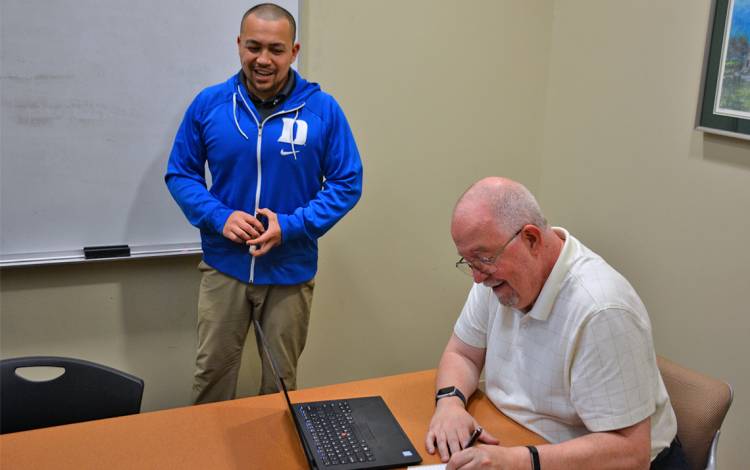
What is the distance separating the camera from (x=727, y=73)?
258 centimetres

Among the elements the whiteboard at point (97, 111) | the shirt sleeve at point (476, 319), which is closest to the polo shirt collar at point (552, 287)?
the shirt sleeve at point (476, 319)

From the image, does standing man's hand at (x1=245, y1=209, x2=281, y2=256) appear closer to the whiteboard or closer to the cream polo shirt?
the whiteboard

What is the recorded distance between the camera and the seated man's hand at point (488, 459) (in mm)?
1502

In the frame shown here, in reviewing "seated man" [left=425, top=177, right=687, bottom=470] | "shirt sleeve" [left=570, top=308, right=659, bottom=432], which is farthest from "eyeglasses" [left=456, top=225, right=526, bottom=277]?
"shirt sleeve" [left=570, top=308, right=659, bottom=432]

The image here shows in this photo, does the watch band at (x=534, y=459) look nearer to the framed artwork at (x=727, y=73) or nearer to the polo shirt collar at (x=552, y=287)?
the polo shirt collar at (x=552, y=287)

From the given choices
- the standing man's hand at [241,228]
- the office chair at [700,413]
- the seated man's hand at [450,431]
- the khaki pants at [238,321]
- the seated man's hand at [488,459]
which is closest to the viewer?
the seated man's hand at [488,459]

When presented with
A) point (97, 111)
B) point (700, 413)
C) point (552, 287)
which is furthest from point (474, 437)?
point (97, 111)

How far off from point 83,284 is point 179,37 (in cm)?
102

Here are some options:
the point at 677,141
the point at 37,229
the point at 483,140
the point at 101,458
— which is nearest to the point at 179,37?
the point at 37,229

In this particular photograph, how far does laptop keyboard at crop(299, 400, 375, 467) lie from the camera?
1.56 metres

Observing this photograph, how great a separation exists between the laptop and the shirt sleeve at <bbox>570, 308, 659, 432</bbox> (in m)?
0.39

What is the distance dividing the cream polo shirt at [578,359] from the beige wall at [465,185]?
117 cm

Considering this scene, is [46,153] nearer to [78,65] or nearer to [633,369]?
[78,65]

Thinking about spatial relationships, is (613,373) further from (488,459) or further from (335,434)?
(335,434)
